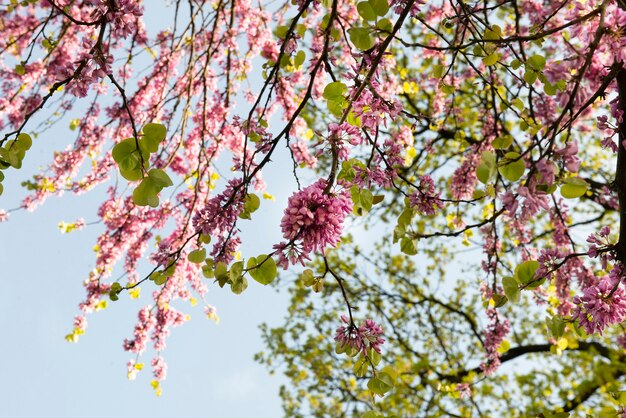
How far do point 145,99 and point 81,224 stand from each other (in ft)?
4.82

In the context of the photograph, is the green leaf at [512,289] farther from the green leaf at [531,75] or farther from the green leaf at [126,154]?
the green leaf at [126,154]

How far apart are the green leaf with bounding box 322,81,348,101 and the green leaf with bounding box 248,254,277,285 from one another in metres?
0.55

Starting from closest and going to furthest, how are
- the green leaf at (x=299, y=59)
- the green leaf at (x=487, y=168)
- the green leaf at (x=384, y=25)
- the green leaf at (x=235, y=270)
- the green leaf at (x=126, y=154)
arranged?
1. the green leaf at (x=487, y=168)
2. the green leaf at (x=126, y=154)
3. the green leaf at (x=235, y=270)
4. the green leaf at (x=384, y=25)
5. the green leaf at (x=299, y=59)

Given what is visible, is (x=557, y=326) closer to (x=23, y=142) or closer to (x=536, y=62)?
(x=536, y=62)

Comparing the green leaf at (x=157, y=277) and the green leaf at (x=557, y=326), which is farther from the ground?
the green leaf at (x=157, y=277)

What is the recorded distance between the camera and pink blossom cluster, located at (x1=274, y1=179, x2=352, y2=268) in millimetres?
1345

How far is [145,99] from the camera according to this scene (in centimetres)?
499

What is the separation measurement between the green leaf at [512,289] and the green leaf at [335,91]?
80 cm

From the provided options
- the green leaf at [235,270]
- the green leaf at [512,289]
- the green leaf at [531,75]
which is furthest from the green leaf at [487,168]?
the green leaf at [235,270]

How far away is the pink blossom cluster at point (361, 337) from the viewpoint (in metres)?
1.62

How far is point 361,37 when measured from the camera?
1.48 meters

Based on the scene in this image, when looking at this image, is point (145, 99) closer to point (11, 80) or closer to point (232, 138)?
point (232, 138)

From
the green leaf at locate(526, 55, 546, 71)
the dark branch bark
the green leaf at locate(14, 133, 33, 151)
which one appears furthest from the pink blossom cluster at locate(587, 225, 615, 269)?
the green leaf at locate(14, 133, 33, 151)

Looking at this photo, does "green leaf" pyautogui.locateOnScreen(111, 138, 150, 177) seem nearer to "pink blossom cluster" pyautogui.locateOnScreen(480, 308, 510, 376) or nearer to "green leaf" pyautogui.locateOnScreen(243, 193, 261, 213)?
"green leaf" pyautogui.locateOnScreen(243, 193, 261, 213)
